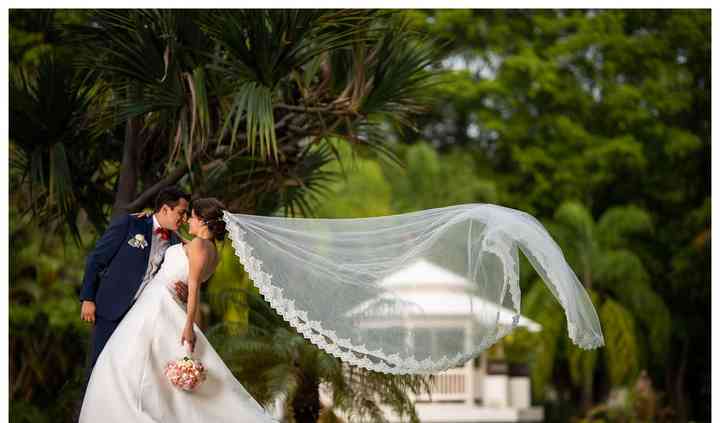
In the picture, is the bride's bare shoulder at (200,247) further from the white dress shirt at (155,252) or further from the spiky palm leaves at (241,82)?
the spiky palm leaves at (241,82)

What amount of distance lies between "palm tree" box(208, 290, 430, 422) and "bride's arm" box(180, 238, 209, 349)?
3293mm

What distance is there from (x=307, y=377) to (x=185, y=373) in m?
4.00

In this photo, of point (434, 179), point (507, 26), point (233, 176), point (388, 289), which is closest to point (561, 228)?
point (434, 179)

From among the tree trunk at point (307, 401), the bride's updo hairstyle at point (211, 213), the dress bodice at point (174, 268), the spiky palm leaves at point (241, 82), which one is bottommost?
the tree trunk at point (307, 401)

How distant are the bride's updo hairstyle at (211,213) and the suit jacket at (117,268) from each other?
587mm

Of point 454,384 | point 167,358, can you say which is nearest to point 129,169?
point 167,358

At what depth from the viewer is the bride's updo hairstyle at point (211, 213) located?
26.5 feet

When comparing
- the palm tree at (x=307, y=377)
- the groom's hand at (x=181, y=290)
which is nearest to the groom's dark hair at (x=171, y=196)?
the groom's hand at (x=181, y=290)

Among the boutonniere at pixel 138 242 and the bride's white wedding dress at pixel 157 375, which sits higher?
the boutonniere at pixel 138 242

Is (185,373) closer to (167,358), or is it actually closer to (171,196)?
(167,358)

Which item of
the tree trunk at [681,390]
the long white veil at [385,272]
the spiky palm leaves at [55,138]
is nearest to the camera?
the long white veil at [385,272]

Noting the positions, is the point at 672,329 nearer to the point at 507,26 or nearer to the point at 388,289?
the point at 507,26

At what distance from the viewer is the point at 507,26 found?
26.6 m

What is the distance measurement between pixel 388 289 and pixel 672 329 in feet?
63.8
